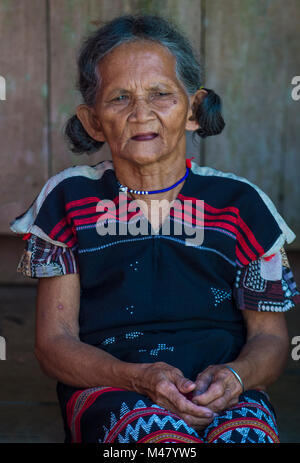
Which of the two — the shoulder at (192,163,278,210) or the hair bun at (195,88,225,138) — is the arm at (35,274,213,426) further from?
the hair bun at (195,88,225,138)

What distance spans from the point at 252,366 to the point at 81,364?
504mm

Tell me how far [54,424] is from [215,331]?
3.08 feet

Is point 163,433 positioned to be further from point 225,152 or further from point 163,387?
point 225,152

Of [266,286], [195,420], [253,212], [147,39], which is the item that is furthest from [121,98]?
[195,420]

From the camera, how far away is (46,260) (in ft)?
6.98

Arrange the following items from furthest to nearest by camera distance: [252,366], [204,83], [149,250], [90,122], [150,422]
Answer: [204,83] < [90,122] < [149,250] < [252,366] < [150,422]

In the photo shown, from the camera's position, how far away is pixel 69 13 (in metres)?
3.22

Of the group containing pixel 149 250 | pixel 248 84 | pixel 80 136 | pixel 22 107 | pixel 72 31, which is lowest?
pixel 149 250

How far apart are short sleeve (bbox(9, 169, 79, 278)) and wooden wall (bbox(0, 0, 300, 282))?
120 centimetres

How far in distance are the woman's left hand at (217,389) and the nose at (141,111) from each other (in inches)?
30.4

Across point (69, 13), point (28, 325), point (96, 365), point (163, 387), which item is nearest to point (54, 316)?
point (96, 365)

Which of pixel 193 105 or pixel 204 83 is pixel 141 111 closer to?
pixel 193 105

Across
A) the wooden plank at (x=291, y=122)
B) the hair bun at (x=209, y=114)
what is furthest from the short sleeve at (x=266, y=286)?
the wooden plank at (x=291, y=122)

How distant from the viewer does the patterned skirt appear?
5.62 ft
